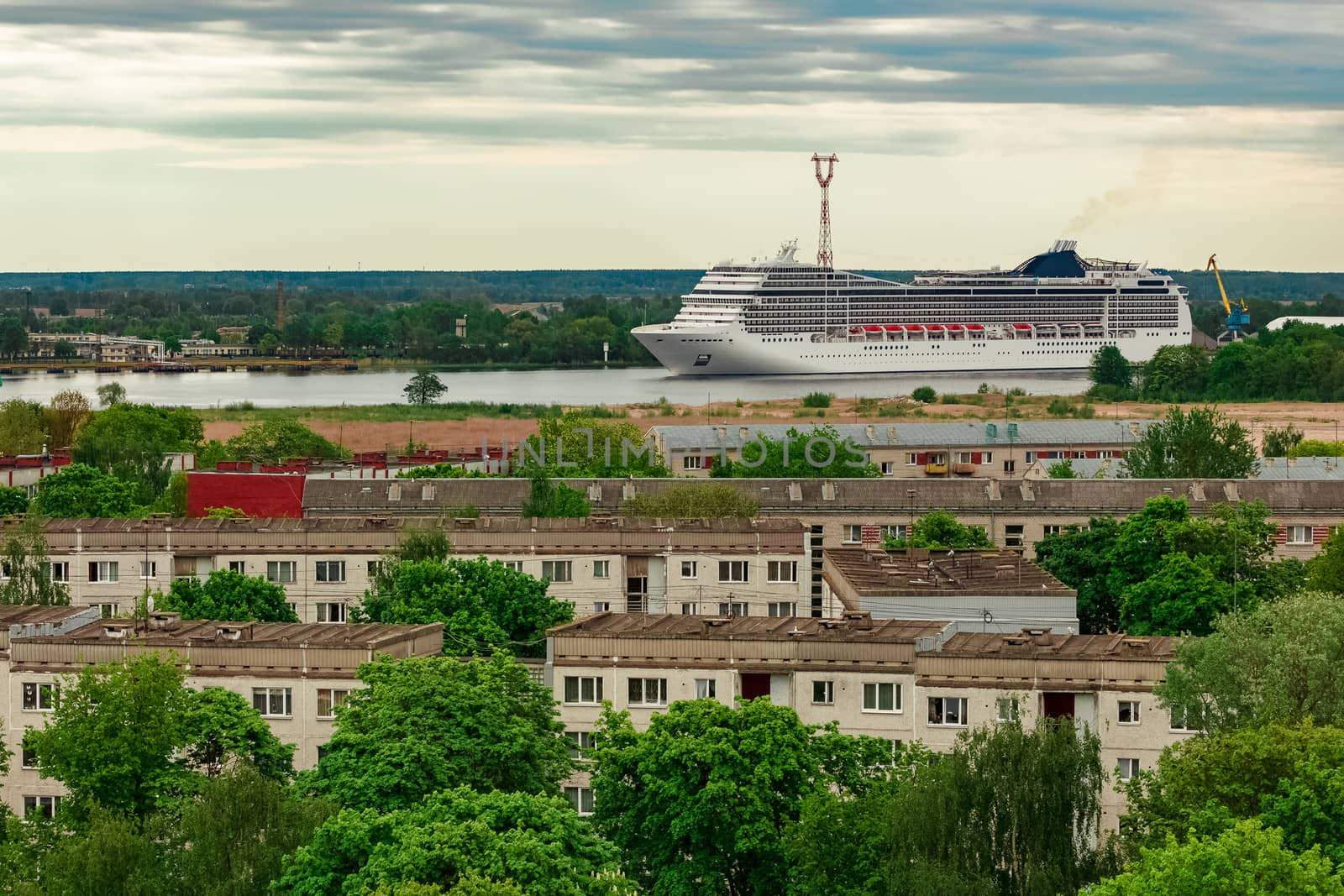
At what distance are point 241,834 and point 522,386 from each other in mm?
140128

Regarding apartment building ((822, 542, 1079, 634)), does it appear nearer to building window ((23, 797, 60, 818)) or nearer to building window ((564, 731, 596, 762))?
building window ((564, 731, 596, 762))

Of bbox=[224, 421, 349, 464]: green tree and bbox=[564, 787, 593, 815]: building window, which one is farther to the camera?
bbox=[224, 421, 349, 464]: green tree

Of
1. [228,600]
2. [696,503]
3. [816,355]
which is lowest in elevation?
[228,600]

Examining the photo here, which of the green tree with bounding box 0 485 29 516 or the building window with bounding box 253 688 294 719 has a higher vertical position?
the green tree with bounding box 0 485 29 516

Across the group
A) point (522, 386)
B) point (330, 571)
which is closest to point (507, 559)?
point (330, 571)

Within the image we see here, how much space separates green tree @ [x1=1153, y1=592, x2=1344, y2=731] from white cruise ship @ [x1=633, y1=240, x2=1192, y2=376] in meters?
147

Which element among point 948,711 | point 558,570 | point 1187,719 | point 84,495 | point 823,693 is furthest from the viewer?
point 84,495

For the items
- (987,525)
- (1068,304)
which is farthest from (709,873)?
(1068,304)

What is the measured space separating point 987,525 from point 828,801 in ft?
94.0

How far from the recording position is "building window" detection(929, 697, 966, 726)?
89.3 feet

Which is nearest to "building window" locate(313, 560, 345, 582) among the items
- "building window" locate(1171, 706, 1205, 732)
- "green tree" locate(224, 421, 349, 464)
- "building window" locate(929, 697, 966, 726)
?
"building window" locate(929, 697, 966, 726)

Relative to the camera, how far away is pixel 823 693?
28.0 m

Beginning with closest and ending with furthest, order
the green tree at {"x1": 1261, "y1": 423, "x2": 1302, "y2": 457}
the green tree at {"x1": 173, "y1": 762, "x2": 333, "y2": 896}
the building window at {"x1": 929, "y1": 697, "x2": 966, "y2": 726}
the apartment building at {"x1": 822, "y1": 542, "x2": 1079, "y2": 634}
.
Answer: the green tree at {"x1": 173, "y1": 762, "x2": 333, "y2": 896} → the building window at {"x1": 929, "y1": 697, "x2": 966, "y2": 726} → the apartment building at {"x1": 822, "y1": 542, "x2": 1079, "y2": 634} → the green tree at {"x1": 1261, "y1": 423, "x2": 1302, "y2": 457}

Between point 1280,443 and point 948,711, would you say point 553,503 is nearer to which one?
point 948,711
